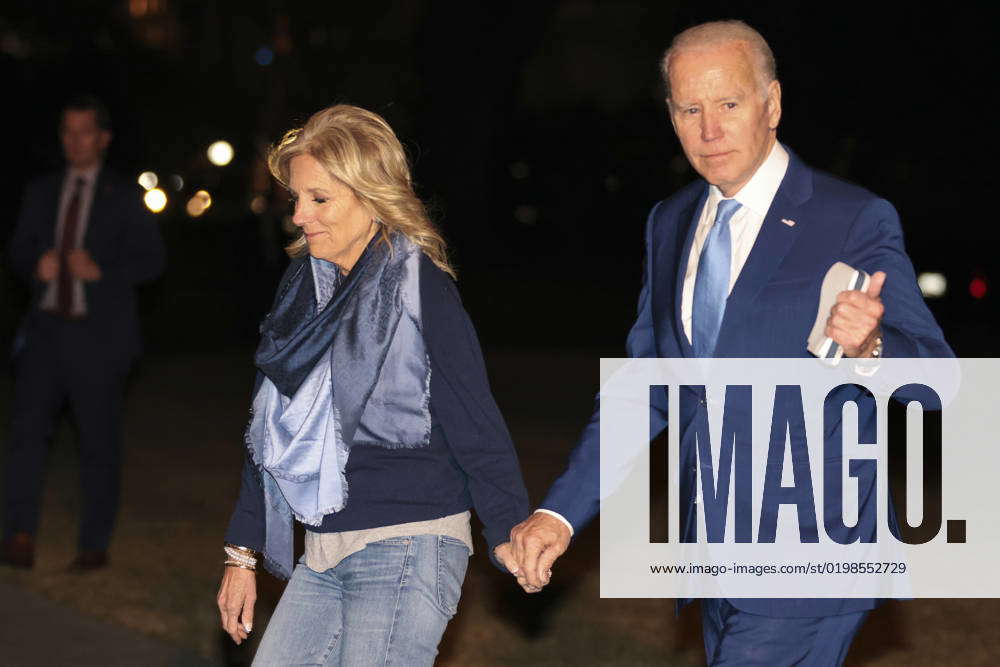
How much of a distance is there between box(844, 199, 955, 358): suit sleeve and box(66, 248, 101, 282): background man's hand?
493 cm

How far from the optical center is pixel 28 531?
7.98 m

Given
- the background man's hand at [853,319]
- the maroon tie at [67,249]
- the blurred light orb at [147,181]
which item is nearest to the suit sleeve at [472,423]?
the background man's hand at [853,319]

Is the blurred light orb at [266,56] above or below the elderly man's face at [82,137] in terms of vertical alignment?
above

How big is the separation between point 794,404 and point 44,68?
1452 inches

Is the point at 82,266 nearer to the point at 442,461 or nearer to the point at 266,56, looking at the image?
the point at 442,461

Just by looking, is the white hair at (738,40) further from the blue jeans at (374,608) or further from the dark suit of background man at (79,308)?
the dark suit of background man at (79,308)

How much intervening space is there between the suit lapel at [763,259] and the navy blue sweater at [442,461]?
55 cm


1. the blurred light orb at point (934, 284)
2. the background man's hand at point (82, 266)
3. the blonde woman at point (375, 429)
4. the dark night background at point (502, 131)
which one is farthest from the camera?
the blurred light orb at point (934, 284)

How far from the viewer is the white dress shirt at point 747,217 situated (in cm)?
365

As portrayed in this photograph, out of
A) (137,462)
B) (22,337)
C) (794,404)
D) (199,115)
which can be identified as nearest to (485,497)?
(794,404)

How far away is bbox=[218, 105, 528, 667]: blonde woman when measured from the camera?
11.9 feet

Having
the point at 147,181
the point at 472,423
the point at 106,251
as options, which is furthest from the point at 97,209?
the point at 147,181

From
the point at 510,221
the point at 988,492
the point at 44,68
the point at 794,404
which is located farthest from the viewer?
the point at 510,221

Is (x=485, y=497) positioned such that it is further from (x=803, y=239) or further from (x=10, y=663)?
(x=10, y=663)
